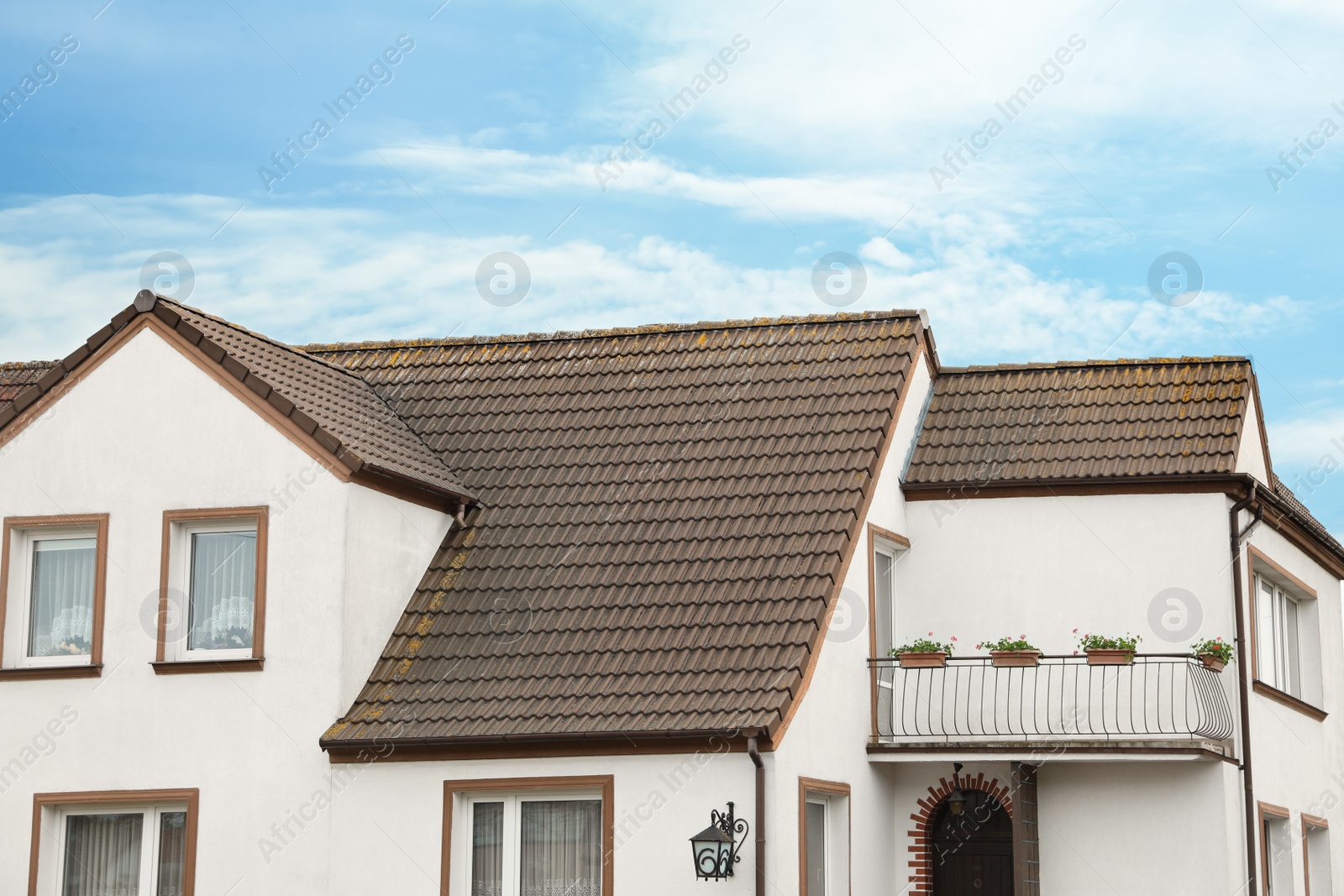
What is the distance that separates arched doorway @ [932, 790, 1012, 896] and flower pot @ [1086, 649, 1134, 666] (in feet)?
6.91

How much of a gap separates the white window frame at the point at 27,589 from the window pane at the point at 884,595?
8180 millimetres

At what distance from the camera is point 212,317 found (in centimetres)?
1816

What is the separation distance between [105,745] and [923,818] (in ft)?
27.5

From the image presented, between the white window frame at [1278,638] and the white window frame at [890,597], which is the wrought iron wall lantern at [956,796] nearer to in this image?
the white window frame at [890,597]

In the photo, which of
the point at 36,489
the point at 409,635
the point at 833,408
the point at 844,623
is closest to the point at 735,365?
the point at 833,408

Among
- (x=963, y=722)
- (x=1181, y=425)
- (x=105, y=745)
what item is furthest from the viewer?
(x=1181, y=425)

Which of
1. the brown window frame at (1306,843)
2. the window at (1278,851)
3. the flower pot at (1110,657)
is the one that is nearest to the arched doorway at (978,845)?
the flower pot at (1110,657)

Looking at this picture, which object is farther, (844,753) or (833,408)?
(833,408)

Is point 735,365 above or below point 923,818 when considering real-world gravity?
above

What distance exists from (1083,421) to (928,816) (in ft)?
16.3

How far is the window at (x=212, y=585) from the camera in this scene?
1605cm

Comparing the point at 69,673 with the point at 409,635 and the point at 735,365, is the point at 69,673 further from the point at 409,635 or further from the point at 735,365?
the point at 735,365

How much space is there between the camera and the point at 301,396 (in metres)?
17.2

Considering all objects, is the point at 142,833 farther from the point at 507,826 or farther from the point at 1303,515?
the point at 1303,515
